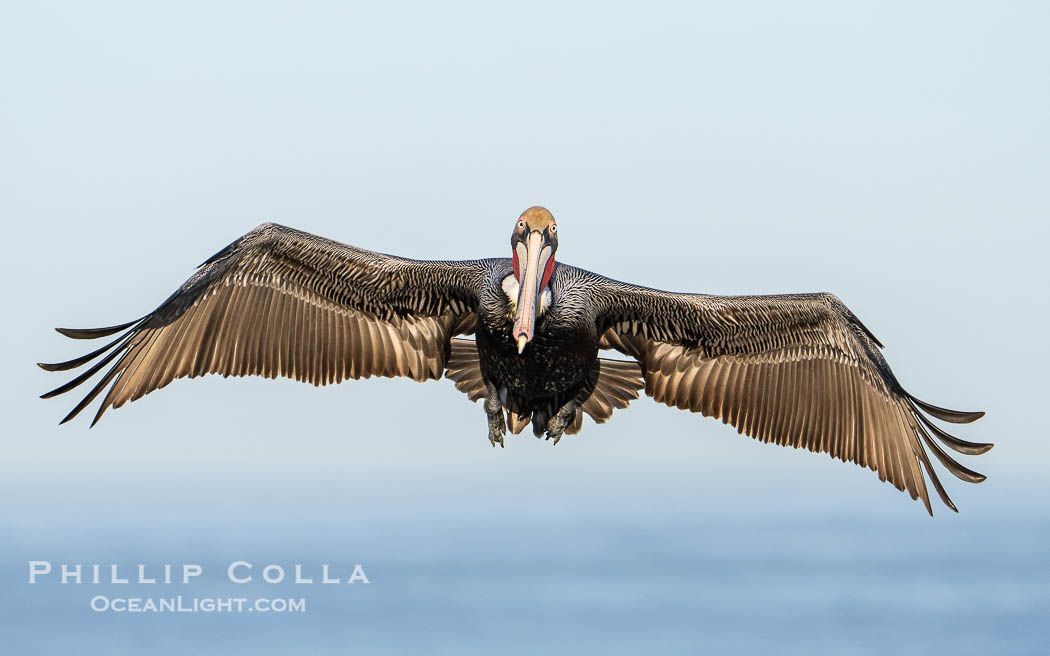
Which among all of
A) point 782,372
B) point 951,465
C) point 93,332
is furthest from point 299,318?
point 951,465

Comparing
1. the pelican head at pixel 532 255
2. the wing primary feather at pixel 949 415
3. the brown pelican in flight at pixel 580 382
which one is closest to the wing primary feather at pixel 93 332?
the brown pelican in flight at pixel 580 382

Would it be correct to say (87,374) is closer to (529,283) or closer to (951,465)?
(529,283)

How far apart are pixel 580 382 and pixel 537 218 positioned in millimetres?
1289

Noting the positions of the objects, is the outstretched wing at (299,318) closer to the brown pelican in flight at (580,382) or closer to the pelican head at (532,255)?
the brown pelican in flight at (580,382)

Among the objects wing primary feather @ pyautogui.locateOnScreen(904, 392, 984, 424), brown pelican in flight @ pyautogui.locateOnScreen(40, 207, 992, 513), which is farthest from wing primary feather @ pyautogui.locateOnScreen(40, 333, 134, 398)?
wing primary feather @ pyautogui.locateOnScreen(904, 392, 984, 424)

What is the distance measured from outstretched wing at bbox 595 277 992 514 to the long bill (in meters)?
1.11

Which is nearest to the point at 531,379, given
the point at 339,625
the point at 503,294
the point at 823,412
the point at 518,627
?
the point at 503,294

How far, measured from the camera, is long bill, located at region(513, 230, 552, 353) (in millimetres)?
9156

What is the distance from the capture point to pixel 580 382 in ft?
33.9

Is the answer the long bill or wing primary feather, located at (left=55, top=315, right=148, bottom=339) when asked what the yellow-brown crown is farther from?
wing primary feather, located at (left=55, top=315, right=148, bottom=339)

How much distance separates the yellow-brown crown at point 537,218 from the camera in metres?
9.90

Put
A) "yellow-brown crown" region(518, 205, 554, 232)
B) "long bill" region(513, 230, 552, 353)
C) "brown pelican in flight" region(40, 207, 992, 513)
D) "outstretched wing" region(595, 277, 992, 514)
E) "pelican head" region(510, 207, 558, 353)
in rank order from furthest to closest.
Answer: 1. "outstretched wing" region(595, 277, 992, 514)
2. "brown pelican in flight" region(40, 207, 992, 513)
3. "yellow-brown crown" region(518, 205, 554, 232)
4. "pelican head" region(510, 207, 558, 353)
5. "long bill" region(513, 230, 552, 353)

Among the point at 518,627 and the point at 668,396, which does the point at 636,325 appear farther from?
the point at 518,627

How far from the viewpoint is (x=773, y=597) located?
133500 mm
